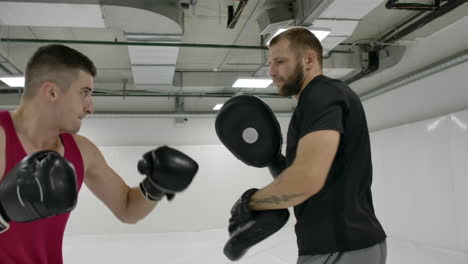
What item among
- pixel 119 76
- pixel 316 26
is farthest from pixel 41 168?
pixel 119 76

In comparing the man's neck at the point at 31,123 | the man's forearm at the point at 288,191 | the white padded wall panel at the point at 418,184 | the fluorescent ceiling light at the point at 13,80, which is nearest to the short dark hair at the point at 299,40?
the man's forearm at the point at 288,191

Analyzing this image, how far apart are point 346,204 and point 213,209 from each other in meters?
7.52

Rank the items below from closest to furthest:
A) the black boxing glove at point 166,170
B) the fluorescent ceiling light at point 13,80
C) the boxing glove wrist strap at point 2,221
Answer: the boxing glove wrist strap at point 2,221 < the black boxing glove at point 166,170 < the fluorescent ceiling light at point 13,80

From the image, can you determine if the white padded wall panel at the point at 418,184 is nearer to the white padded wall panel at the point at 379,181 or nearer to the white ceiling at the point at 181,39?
the white padded wall panel at the point at 379,181

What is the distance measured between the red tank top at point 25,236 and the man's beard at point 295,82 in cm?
93

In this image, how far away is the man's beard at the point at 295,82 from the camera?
164cm

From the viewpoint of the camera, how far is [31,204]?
103 centimetres

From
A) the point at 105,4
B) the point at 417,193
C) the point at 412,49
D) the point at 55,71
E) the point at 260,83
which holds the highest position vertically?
the point at 105,4

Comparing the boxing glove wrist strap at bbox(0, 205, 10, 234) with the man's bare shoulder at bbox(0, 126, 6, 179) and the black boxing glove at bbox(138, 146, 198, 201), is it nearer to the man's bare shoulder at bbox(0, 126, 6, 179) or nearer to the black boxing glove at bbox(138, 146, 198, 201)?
the man's bare shoulder at bbox(0, 126, 6, 179)

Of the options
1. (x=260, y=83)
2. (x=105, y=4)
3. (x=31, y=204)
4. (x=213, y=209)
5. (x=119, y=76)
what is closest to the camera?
(x=31, y=204)

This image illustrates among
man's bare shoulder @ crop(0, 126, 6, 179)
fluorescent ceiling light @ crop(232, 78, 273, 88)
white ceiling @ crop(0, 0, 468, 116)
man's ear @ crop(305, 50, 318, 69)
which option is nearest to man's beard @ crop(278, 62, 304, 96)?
man's ear @ crop(305, 50, 318, 69)

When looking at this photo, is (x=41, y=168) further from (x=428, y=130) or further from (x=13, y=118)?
(x=428, y=130)

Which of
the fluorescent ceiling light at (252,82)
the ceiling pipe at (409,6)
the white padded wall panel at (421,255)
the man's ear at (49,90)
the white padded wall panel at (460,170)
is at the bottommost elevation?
the white padded wall panel at (421,255)

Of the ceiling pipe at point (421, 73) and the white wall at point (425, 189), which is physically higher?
the ceiling pipe at point (421, 73)
